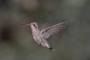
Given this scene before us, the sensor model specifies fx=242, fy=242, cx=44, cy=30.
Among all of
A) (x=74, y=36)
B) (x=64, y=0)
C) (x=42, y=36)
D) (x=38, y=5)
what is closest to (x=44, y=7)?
(x=38, y=5)

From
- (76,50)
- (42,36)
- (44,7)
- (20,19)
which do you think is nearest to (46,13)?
(44,7)

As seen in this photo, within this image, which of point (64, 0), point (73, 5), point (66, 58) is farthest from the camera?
point (64, 0)

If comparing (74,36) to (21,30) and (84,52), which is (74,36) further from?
(21,30)

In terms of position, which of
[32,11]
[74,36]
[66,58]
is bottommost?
[66,58]

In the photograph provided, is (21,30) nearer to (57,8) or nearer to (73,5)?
(57,8)

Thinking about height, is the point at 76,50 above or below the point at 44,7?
below

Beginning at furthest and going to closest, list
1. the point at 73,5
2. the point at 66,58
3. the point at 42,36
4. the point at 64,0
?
the point at 64,0 < the point at 73,5 < the point at 66,58 < the point at 42,36

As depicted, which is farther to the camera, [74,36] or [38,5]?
A: [38,5]
